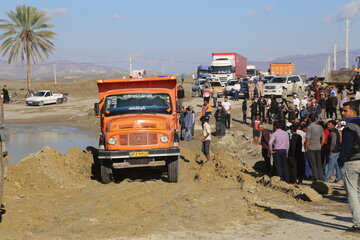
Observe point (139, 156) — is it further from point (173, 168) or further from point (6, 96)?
point (6, 96)

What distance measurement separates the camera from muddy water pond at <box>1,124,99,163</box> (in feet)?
77.0

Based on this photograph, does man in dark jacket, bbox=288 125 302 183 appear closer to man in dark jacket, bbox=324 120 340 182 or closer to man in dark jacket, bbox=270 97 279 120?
man in dark jacket, bbox=324 120 340 182

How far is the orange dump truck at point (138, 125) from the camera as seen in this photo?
43.0 ft

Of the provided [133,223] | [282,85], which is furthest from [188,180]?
[282,85]

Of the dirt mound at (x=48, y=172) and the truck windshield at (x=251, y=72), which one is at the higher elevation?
the truck windshield at (x=251, y=72)

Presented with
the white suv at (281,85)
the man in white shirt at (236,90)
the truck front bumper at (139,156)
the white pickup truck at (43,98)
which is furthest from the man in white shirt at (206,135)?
the white pickup truck at (43,98)

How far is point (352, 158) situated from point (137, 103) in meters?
7.28

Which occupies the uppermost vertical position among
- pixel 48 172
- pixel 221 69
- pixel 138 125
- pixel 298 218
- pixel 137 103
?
pixel 221 69

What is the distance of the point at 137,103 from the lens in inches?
561

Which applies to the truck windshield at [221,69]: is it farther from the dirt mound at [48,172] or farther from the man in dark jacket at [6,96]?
the dirt mound at [48,172]

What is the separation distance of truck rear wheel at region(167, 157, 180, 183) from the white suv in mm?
26954

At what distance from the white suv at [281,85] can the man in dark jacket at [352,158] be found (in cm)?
3119

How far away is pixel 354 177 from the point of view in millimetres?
8328

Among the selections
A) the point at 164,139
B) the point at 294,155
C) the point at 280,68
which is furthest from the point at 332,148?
the point at 280,68
